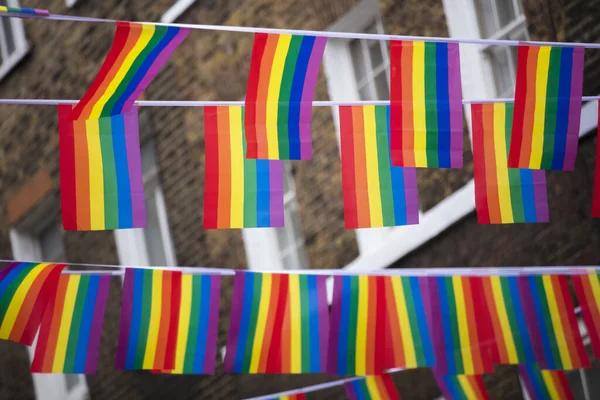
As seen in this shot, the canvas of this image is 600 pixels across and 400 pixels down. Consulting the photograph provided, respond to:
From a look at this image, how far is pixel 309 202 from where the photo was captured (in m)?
11.3

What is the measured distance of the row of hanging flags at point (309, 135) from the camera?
Answer: 6727 mm

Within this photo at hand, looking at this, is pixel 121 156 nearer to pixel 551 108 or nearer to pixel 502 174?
Result: pixel 502 174

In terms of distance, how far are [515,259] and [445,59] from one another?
8.91 feet

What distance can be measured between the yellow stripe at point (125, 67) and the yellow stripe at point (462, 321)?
268cm

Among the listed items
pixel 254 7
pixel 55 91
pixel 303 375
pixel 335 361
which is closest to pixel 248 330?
pixel 335 361

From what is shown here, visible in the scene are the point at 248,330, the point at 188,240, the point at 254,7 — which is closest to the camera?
the point at 248,330

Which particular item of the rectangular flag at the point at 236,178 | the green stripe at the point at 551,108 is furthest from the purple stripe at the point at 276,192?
the green stripe at the point at 551,108

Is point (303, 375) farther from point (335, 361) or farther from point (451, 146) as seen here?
point (451, 146)

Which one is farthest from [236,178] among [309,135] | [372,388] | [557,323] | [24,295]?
[557,323]

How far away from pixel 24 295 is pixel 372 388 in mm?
2455

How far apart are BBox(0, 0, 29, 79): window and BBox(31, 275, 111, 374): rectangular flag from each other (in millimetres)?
7634

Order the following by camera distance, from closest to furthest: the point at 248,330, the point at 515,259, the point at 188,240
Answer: the point at 248,330 → the point at 515,259 → the point at 188,240

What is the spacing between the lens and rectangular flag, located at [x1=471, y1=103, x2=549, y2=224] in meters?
7.02

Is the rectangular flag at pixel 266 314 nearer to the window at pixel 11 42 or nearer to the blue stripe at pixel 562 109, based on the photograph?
the blue stripe at pixel 562 109
